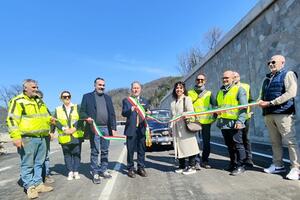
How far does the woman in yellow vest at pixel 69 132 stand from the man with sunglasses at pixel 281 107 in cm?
421

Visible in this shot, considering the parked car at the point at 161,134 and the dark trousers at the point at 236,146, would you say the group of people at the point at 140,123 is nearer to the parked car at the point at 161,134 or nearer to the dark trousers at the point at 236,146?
the dark trousers at the point at 236,146

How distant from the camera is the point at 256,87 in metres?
13.0

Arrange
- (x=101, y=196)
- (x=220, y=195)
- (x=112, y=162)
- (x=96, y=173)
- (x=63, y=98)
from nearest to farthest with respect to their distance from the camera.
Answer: (x=220, y=195), (x=101, y=196), (x=96, y=173), (x=63, y=98), (x=112, y=162)

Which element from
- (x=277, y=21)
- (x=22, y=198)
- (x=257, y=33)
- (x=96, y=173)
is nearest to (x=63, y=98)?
(x=96, y=173)

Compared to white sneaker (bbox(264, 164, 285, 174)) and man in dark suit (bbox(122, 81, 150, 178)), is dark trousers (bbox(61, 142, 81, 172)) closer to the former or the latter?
man in dark suit (bbox(122, 81, 150, 178))

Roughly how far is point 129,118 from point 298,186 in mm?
3797

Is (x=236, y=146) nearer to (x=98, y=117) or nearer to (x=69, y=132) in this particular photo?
(x=98, y=117)

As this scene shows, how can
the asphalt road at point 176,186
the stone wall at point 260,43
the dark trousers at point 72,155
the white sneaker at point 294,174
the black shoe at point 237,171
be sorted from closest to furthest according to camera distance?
the asphalt road at point 176,186, the white sneaker at point 294,174, the black shoe at point 237,171, the dark trousers at point 72,155, the stone wall at point 260,43

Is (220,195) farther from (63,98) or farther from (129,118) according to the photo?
(63,98)

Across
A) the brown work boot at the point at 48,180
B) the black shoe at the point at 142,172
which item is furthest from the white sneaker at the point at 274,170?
the brown work boot at the point at 48,180

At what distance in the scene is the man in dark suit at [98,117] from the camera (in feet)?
24.6

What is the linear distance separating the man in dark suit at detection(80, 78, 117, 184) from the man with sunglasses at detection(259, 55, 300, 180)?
11.1ft

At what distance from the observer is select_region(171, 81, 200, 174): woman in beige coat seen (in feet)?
24.5

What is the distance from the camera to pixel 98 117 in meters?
7.55
